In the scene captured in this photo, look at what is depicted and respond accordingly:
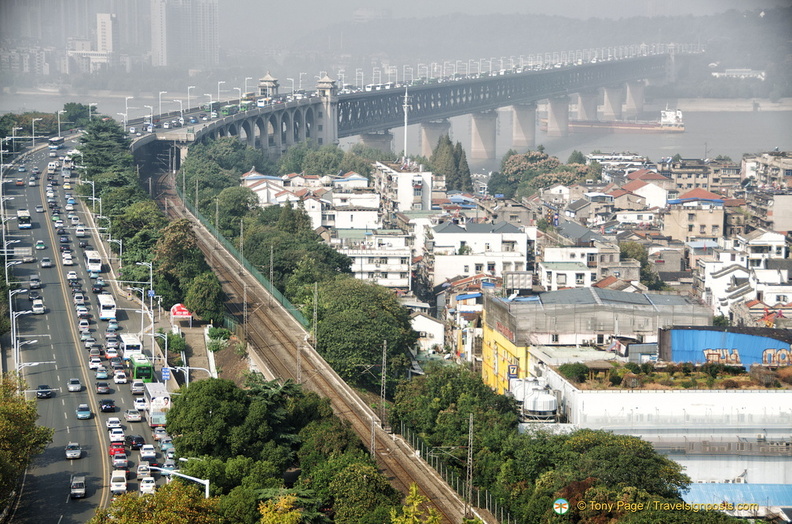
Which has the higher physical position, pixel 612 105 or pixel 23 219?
pixel 612 105

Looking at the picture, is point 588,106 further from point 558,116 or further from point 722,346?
point 722,346

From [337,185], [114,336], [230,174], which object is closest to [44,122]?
[230,174]

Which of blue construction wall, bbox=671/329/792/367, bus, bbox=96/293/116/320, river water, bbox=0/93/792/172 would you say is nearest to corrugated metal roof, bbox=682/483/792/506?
blue construction wall, bbox=671/329/792/367

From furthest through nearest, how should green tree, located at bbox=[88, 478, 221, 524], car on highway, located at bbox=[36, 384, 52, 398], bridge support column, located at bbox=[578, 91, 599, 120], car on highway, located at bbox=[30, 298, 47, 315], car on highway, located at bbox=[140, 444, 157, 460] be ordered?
1. bridge support column, located at bbox=[578, 91, 599, 120]
2. car on highway, located at bbox=[30, 298, 47, 315]
3. car on highway, located at bbox=[36, 384, 52, 398]
4. car on highway, located at bbox=[140, 444, 157, 460]
5. green tree, located at bbox=[88, 478, 221, 524]

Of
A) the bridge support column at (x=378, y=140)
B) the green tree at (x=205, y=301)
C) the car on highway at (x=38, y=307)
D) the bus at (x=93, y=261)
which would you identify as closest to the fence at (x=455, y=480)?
the green tree at (x=205, y=301)

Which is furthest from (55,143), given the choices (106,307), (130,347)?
(130,347)

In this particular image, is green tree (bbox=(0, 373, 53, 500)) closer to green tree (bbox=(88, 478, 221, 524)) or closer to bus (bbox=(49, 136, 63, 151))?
green tree (bbox=(88, 478, 221, 524))
